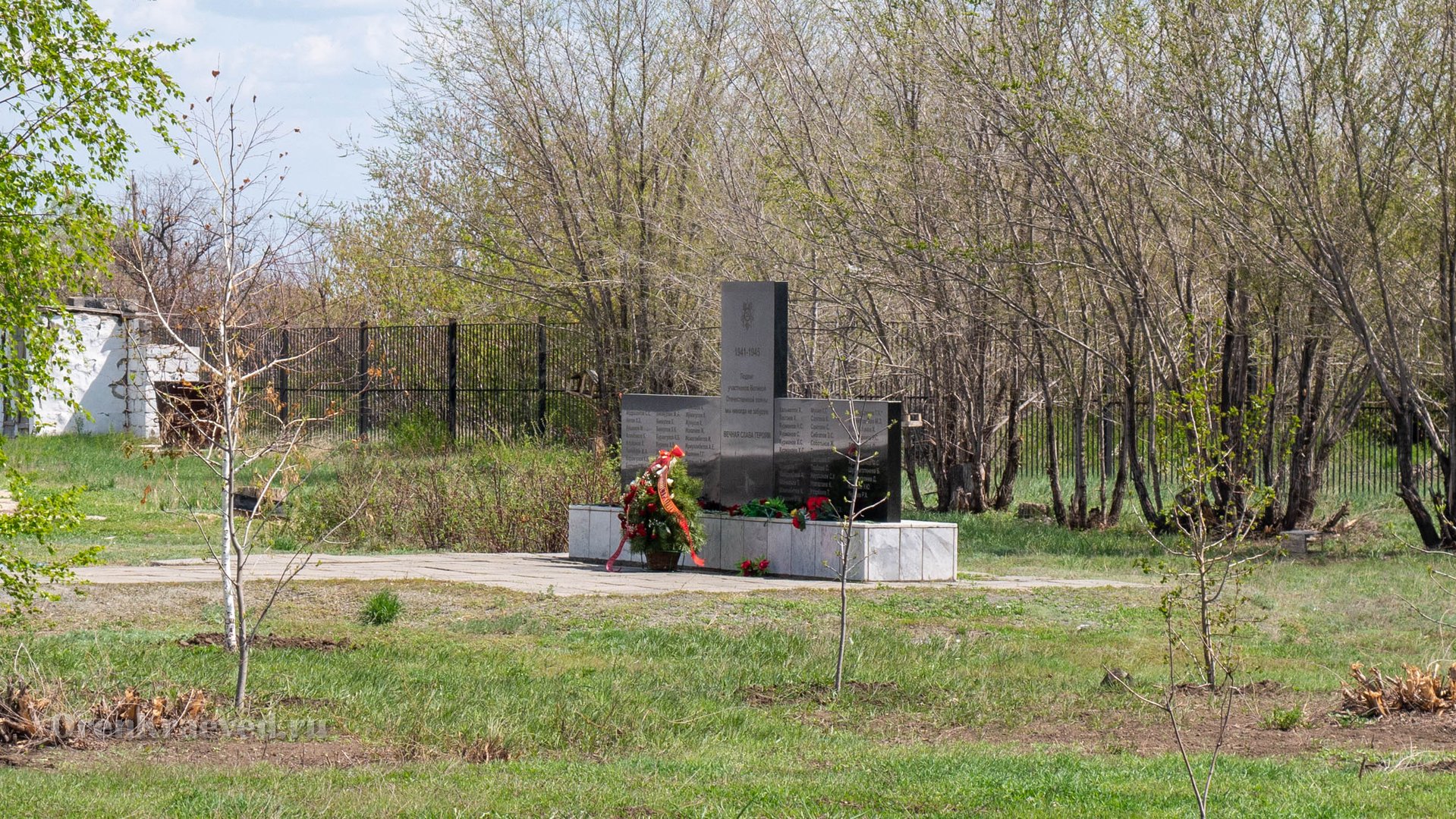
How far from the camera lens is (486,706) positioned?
303 inches

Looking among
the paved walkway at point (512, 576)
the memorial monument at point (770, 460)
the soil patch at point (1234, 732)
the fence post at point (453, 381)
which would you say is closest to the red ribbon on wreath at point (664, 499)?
the paved walkway at point (512, 576)

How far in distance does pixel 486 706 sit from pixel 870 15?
14.4 m

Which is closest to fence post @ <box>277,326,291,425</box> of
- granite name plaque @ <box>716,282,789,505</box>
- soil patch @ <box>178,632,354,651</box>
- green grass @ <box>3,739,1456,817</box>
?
granite name plaque @ <box>716,282,789,505</box>

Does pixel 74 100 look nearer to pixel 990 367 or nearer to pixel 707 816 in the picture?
pixel 707 816

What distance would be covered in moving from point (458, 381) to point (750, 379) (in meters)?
16.9

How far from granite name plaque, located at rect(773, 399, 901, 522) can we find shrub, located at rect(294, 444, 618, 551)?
3.10 metres

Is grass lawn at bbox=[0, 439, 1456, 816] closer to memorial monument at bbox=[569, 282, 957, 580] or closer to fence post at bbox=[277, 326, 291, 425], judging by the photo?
memorial monument at bbox=[569, 282, 957, 580]

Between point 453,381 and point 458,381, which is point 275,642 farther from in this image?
point 458,381

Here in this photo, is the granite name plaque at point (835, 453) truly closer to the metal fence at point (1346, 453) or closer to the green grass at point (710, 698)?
the green grass at point (710, 698)

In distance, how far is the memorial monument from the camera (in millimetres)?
14195

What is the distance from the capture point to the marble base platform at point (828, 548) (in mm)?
14141

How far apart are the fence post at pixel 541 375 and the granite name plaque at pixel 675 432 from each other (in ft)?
42.6

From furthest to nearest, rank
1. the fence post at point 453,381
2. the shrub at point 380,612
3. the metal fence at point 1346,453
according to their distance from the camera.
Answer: the fence post at point 453,381 → the metal fence at point 1346,453 → the shrub at point 380,612

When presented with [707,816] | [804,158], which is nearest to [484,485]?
[804,158]
